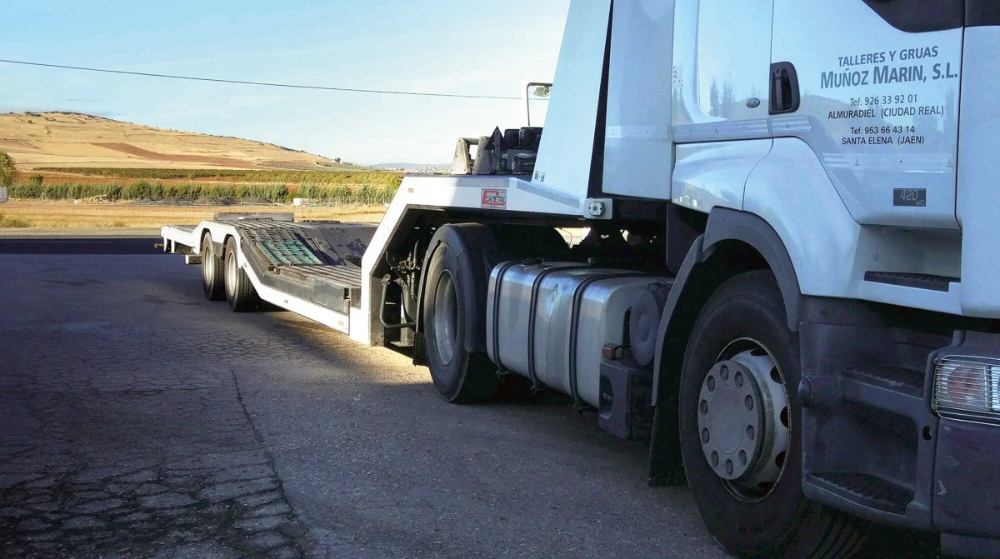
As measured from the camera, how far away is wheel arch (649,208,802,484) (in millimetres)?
4199

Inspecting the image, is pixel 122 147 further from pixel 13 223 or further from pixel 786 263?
pixel 786 263

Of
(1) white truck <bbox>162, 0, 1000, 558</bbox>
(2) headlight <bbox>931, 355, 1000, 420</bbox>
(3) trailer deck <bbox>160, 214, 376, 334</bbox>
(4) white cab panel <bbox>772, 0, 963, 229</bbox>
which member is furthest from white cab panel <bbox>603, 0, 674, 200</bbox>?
(3) trailer deck <bbox>160, 214, 376, 334</bbox>

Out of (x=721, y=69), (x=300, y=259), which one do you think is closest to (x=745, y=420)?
(x=721, y=69)

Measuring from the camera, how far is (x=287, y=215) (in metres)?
16.1

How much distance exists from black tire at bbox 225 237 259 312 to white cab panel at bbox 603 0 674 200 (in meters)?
7.95

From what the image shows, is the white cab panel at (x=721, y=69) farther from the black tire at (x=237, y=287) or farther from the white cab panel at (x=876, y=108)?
the black tire at (x=237, y=287)

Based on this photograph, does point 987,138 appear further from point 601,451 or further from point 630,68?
point 601,451

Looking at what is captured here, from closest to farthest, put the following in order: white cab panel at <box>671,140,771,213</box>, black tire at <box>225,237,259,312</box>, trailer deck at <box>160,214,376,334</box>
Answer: white cab panel at <box>671,140,771,213</box> → trailer deck at <box>160,214,376,334</box> → black tire at <box>225,237,259,312</box>

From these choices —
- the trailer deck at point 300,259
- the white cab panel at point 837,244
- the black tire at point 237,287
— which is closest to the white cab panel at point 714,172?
the white cab panel at point 837,244

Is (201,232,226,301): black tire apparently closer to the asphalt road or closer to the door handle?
the asphalt road

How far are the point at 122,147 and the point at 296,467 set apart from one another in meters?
132

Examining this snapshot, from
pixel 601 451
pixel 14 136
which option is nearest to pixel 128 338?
pixel 601 451

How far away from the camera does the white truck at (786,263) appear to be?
3424mm

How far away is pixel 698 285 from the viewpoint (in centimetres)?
488
